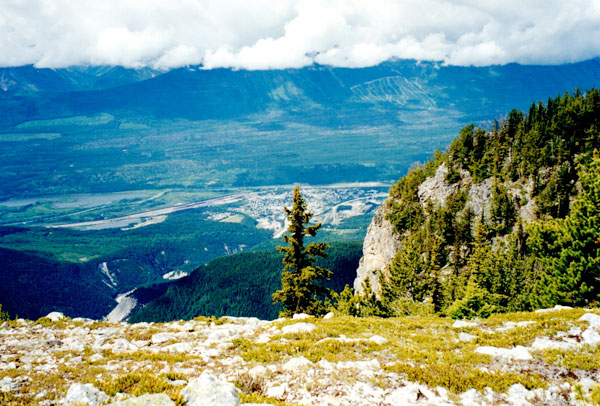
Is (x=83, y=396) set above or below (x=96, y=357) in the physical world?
above

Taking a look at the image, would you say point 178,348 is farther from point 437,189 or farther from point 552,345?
point 437,189

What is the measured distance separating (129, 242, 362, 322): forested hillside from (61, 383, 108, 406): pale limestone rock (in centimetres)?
13408

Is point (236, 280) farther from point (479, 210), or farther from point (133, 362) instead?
point (133, 362)

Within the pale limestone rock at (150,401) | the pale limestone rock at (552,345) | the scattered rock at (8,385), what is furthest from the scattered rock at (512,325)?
the scattered rock at (8,385)

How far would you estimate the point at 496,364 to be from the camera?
1171 centimetres

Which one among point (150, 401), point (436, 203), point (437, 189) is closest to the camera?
point (150, 401)

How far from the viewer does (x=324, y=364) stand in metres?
12.3

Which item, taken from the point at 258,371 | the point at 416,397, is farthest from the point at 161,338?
the point at 416,397

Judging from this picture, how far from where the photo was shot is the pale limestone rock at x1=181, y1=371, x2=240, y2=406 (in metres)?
8.30

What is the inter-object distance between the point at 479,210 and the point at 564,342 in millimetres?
61365

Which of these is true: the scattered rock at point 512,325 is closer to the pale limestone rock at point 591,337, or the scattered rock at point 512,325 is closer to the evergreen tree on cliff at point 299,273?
the pale limestone rock at point 591,337

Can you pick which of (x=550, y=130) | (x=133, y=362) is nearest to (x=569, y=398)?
(x=133, y=362)

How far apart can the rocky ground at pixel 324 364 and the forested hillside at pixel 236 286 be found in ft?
417

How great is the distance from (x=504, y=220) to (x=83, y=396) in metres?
67.6
